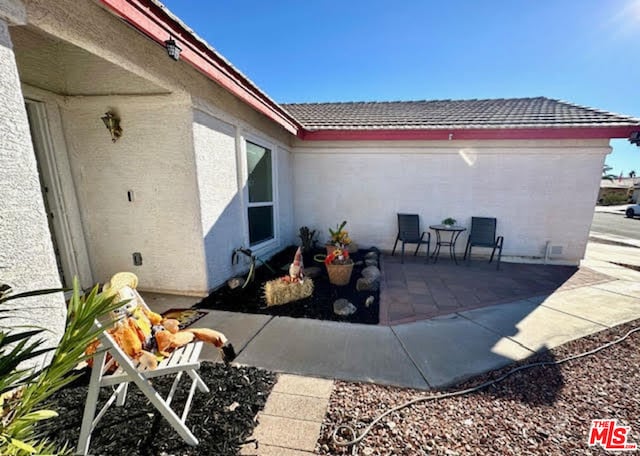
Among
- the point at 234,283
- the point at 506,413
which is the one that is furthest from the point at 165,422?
the point at 506,413

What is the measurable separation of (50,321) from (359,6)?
581 centimetres

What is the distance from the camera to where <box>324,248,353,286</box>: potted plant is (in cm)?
346

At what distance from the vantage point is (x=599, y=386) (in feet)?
5.88

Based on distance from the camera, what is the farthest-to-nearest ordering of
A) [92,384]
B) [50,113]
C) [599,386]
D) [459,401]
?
[50,113], [599,386], [459,401], [92,384]

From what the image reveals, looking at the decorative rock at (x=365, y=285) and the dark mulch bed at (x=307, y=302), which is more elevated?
the decorative rock at (x=365, y=285)

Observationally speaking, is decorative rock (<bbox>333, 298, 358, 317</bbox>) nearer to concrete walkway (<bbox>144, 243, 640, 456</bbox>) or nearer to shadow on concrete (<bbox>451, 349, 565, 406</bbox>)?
concrete walkway (<bbox>144, 243, 640, 456</bbox>)

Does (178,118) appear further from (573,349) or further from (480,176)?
(480,176)

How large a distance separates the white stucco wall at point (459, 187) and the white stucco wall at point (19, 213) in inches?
171

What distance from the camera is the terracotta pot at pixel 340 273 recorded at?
3455 millimetres

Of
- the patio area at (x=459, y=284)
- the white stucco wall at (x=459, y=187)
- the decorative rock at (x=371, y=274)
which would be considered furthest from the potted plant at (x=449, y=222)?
the decorative rock at (x=371, y=274)

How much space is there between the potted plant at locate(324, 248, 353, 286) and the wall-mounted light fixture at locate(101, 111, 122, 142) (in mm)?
3137

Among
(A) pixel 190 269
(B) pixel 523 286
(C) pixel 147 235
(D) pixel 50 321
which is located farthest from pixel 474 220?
(D) pixel 50 321

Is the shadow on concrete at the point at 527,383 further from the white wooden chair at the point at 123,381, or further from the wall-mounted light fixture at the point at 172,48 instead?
the wall-mounted light fixture at the point at 172,48

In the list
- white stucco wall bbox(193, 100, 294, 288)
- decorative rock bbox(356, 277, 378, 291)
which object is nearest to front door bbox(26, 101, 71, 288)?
white stucco wall bbox(193, 100, 294, 288)
